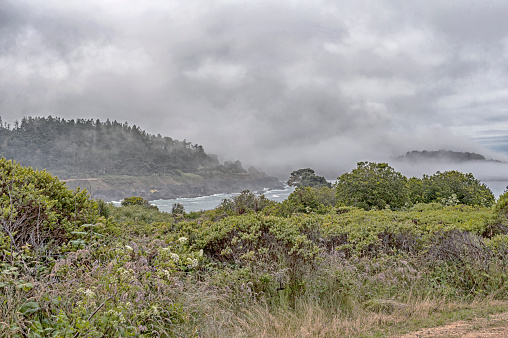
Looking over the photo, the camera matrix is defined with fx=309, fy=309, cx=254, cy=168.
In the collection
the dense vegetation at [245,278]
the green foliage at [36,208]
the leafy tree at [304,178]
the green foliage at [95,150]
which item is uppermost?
the green foliage at [95,150]

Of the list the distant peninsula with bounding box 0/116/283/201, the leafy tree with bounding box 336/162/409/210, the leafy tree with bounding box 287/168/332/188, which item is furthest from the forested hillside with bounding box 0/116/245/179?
the leafy tree with bounding box 336/162/409/210

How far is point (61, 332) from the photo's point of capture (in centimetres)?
247

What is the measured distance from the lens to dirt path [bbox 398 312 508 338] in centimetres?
354

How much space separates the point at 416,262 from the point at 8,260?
6.07 meters

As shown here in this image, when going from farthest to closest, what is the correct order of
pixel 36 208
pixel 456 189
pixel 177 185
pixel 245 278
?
pixel 177 185, pixel 456 189, pixel 245 278, pixel 36 208

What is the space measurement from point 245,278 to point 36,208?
3.24m

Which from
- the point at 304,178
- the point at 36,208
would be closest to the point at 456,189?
the point at 36,208

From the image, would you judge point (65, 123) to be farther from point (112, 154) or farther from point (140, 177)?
point (140, 177)

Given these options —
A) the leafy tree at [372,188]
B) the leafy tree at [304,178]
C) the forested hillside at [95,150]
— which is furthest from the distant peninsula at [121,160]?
the leafy tree at [372,188]

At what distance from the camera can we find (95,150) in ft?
363

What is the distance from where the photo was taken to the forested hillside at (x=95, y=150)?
9675 cm

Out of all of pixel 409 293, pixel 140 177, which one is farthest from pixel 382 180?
pixel 140 177

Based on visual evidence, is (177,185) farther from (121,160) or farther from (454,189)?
(454,189)

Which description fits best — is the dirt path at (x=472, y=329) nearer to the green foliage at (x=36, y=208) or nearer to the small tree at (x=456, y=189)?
the green foliage at (x=36, y=208)
